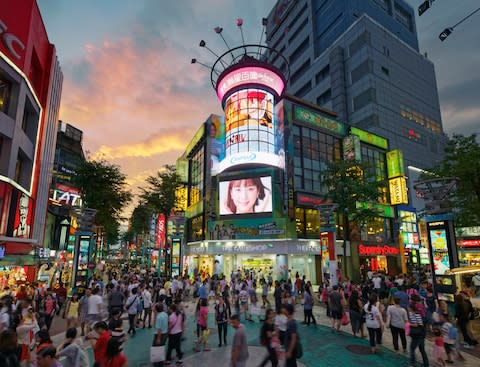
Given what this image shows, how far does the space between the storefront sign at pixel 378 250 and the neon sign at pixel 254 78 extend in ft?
73.4

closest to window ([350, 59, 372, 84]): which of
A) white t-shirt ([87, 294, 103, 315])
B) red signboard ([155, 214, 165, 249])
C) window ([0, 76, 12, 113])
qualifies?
red signboard ([155, 214, 165, 249])

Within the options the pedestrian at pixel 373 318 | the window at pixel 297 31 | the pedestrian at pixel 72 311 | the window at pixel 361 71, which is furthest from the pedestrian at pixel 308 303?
the window at pixel 297 31

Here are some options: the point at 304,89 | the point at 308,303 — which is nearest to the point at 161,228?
the point at 308,303

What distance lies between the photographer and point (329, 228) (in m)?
24.5

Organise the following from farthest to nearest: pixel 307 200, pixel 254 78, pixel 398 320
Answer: pixel 254 78
pixel 307 200
pixel 398 320

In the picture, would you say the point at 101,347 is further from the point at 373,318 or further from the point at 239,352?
the point at 373,318

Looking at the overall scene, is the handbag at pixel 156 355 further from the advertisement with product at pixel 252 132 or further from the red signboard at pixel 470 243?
the red signboard at pixel 470 243

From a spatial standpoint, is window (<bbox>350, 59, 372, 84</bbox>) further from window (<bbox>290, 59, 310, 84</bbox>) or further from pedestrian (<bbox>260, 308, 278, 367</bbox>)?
pedestrian (<bbox>260, 308, 278, 367</bbox>)

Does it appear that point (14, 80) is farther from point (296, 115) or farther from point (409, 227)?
point (409, 227)

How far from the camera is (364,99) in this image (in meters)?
64.3

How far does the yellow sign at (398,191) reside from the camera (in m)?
43.0

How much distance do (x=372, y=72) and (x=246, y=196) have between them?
45.7 meters

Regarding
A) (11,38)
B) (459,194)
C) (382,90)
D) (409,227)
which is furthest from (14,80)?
(382,90)

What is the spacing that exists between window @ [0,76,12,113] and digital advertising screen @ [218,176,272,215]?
22.1 meters
